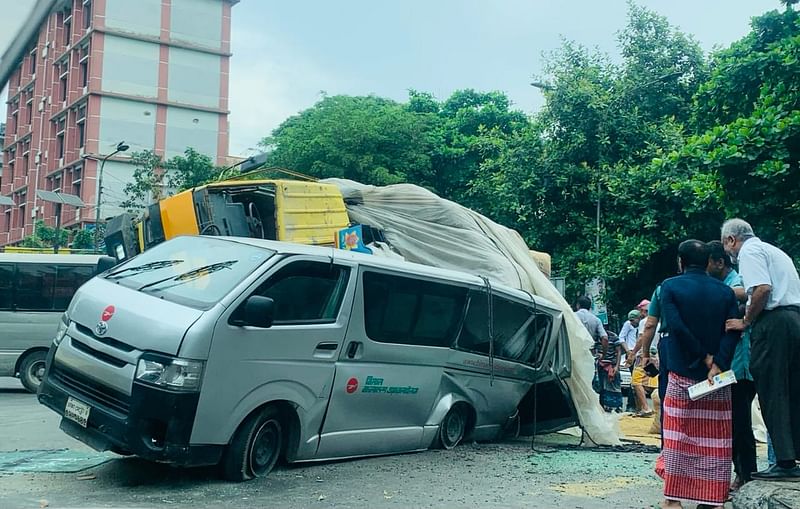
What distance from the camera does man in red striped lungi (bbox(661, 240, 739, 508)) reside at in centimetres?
534

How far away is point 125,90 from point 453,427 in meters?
50.9

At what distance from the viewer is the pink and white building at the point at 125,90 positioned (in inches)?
2078

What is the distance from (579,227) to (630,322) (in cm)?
723

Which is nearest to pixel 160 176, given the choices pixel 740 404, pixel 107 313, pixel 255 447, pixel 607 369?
pixel 607 369

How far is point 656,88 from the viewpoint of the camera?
21078mm

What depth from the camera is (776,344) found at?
5293 millimetres

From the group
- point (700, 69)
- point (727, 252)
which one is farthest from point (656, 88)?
point (727, 252)

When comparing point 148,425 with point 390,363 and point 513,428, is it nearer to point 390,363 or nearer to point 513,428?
point 390,363

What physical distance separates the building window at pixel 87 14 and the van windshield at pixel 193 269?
54.2 meters

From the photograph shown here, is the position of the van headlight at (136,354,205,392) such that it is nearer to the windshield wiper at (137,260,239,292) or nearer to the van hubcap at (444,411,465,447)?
the windshield wiper at (137,260,239,292)

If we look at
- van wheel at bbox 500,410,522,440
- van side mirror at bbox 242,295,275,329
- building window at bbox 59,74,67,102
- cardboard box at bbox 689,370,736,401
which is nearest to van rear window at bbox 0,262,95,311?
van wheel at bbox 500,410,522,440

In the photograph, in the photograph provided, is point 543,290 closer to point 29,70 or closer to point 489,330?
point 489,330

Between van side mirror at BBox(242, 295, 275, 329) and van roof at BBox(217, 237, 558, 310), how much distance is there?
26.2 inches

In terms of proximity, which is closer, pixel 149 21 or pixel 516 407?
pixel 516 407
